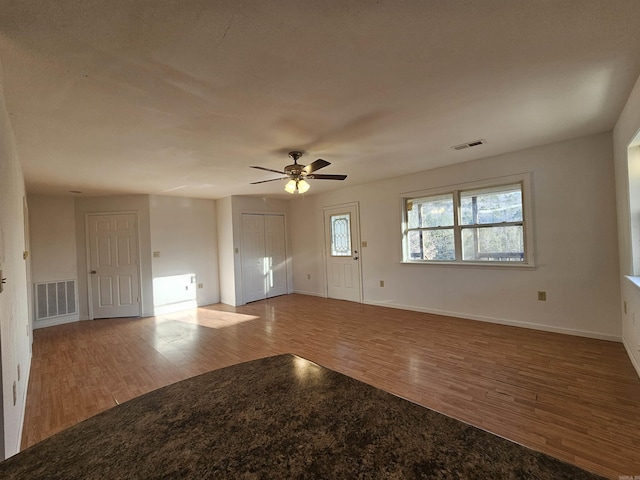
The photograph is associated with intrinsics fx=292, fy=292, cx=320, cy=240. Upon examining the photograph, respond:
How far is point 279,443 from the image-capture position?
653mm

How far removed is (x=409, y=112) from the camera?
2.45m

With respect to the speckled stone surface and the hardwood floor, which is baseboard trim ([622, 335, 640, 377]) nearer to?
the hardwood floor

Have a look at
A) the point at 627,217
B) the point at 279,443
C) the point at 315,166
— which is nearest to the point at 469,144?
the point at 627,217

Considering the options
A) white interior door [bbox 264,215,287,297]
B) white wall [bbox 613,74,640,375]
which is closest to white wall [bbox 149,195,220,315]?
white interior door [bbox 264,215,287,297]

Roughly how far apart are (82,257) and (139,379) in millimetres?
3698

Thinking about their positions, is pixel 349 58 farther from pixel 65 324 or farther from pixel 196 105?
pixel 65 324

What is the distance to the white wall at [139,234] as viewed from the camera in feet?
17.4

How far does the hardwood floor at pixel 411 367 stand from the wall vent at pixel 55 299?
0.32 metres

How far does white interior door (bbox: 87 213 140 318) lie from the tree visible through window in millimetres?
5038

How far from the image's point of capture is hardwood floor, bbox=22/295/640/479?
1.95m

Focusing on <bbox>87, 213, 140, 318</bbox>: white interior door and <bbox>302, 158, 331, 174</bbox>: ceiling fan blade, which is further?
<bbox>87, 213, 140, 318</bbox>: white interior door

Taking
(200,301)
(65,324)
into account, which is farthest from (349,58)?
(65,324)

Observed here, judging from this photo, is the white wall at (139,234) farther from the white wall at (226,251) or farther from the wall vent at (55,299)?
the white wall at (226,251)

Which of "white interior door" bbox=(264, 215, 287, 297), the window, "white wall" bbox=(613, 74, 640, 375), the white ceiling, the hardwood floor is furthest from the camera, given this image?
"white interior door" bbox=(264, 215, 287, 297)
